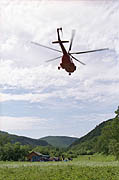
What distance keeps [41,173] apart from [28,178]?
1514mm

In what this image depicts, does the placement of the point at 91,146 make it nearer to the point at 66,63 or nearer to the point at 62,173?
the point at 62,173

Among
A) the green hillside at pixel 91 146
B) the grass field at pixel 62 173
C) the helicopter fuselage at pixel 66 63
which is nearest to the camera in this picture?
the helicopter fuselage at pixel 66 63

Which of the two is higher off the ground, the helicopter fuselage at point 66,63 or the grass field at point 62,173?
the helicopter fuselage at point 66,63

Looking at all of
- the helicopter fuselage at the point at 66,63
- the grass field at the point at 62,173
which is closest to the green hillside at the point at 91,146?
the grass field at the point at 62,173

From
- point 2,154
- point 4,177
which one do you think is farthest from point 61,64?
point 2,154

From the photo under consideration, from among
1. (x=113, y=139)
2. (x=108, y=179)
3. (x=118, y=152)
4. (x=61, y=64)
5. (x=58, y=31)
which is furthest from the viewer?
(x=113, y=139)

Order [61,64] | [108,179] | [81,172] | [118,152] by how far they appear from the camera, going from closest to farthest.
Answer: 1. [61,64]
2. [108,179]
3. [81,172]
4. [118,152]

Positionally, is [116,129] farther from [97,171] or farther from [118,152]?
[97,171]

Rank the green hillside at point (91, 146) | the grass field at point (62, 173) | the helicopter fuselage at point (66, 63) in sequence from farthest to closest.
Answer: the green hillside at point (91, 146) < the grass field at point (62, 173) < the helicopter fuselage at point (66, 63)

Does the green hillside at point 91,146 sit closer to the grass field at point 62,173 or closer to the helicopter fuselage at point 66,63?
the grass field at point 62,173

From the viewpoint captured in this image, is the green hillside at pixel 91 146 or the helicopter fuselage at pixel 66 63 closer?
the helicopter fuselage at pixel 66 63

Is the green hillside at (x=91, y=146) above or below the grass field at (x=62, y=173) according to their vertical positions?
above

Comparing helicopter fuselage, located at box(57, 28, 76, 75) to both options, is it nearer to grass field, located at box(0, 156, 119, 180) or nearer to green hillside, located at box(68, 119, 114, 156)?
grass field, located at box(0, 156, 119, 180)

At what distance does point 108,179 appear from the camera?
1630 cm
